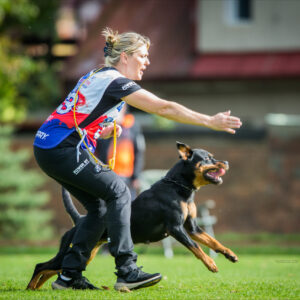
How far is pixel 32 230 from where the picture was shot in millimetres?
12438

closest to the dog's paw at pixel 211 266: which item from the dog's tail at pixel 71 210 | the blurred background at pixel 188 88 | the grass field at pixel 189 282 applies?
the grass field at pixel 189 282

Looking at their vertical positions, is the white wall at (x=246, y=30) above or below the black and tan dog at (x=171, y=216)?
above

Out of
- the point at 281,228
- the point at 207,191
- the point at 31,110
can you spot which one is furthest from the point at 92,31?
the point at 281,228

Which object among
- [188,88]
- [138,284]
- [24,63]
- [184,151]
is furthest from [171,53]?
[138,284]

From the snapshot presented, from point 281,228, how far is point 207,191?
5.51ft

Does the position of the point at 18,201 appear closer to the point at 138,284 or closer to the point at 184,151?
the point at 184,151

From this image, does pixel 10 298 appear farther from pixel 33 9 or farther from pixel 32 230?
pixel 33 9

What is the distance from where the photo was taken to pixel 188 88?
16859 mm

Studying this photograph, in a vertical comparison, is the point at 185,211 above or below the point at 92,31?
below

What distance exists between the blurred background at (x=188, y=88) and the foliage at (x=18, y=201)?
0.07 feet

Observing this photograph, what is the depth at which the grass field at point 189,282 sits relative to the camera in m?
4.39

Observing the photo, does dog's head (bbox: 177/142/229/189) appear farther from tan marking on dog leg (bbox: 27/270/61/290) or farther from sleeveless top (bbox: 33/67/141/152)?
tan marking on dog leg (bbox: 27/270/61/290)

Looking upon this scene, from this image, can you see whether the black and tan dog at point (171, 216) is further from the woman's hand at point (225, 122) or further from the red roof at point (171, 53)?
the red roof at point (171, 53)

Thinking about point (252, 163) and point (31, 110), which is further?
point (31, 110)
